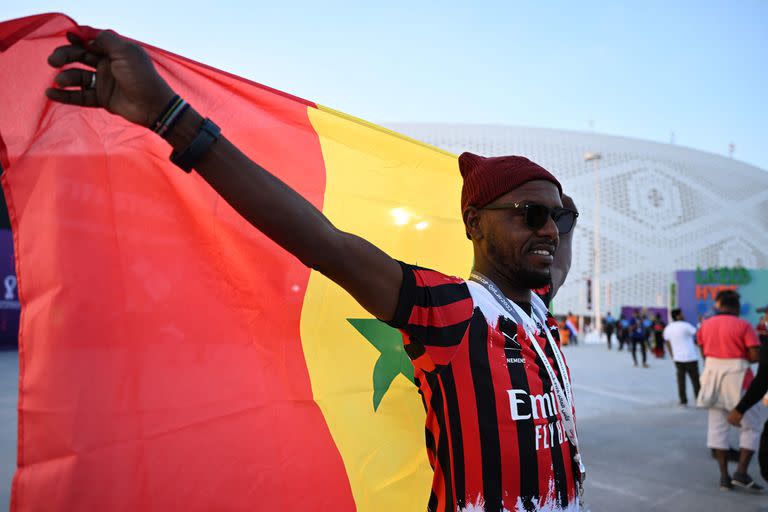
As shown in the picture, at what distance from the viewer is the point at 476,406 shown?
1348 millimetres

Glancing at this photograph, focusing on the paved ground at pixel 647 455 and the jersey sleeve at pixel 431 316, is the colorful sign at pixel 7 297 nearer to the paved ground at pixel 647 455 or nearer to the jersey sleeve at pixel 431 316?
the paved ground at pixel 647 455

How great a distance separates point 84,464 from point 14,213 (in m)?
0.72

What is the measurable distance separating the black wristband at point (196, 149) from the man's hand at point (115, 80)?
A: 0.27 feet

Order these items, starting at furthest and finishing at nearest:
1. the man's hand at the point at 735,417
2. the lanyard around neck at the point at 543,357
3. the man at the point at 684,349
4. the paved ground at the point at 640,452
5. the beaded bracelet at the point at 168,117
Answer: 1. the man at the point at 684,349
2. the paved ground at the point at 640,452
3. the man's hand at the point at 735,417
4. the lanyard around neck at the point at 543,357
5. the beaded bracelet at the point at 168,117

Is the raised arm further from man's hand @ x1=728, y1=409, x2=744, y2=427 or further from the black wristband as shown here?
man's hand @ x1=728, y1=409, x2=744, y2=427

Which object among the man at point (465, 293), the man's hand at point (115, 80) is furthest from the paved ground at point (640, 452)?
the man's hand at point (115, 80)

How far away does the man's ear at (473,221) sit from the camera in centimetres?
159

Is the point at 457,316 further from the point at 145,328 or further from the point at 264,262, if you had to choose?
the point at 145,328

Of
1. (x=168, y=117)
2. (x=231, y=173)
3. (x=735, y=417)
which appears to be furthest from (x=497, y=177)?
(x=735, y=417)

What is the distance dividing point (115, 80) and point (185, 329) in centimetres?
89

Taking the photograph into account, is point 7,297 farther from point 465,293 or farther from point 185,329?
point 465,293

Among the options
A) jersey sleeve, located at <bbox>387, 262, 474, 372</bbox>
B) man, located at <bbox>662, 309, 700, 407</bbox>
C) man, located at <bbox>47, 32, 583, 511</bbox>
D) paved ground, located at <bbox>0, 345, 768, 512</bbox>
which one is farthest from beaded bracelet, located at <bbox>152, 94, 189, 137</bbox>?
man, located at <bbox>662, 309, 700, 407</bbox>

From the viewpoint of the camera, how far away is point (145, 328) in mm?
1675

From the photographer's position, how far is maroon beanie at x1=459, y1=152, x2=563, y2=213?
153 cm
